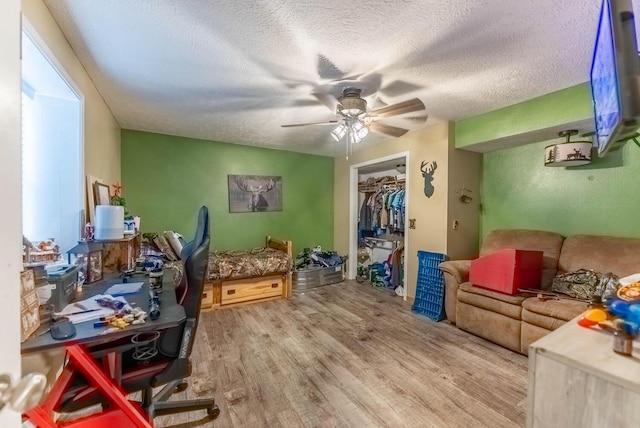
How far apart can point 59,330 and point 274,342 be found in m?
1.87

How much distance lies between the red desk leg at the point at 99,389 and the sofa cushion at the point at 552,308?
2.84 m

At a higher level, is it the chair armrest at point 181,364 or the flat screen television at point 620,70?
the flat screen television at point 620,70

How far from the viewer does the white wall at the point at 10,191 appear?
57 centimetres

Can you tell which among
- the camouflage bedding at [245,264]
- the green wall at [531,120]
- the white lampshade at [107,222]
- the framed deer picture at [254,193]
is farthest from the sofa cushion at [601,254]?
the white lampshade at [107,222]

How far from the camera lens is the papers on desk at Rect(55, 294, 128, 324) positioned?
4.09 feet

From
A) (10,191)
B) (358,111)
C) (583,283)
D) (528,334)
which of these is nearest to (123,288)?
(10,191)

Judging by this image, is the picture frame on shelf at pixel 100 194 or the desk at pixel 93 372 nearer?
the desk at pixel 93 372

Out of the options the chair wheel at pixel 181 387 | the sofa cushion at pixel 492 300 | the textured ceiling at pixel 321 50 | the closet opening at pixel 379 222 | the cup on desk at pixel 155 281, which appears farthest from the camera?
the closet opening at pixel 379 222

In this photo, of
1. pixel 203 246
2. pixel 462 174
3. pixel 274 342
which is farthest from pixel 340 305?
pixel 203 246

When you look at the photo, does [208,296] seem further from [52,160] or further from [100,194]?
[52,160]

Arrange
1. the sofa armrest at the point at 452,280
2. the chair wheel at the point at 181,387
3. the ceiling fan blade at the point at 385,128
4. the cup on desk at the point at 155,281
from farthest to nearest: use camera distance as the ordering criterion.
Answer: the sofa armrest at the point at 452,280 → the ceiling fan blade at the point at 385,128 → the chair wheel at the point at 181,387 → the cup on desk at the point at 155,281

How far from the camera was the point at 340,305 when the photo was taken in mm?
3699

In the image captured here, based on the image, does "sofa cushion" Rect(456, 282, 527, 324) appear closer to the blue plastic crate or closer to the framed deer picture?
the blue plastic crate

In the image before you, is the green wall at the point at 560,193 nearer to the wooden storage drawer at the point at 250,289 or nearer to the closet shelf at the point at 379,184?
the closet shelf at the point at 379,184
